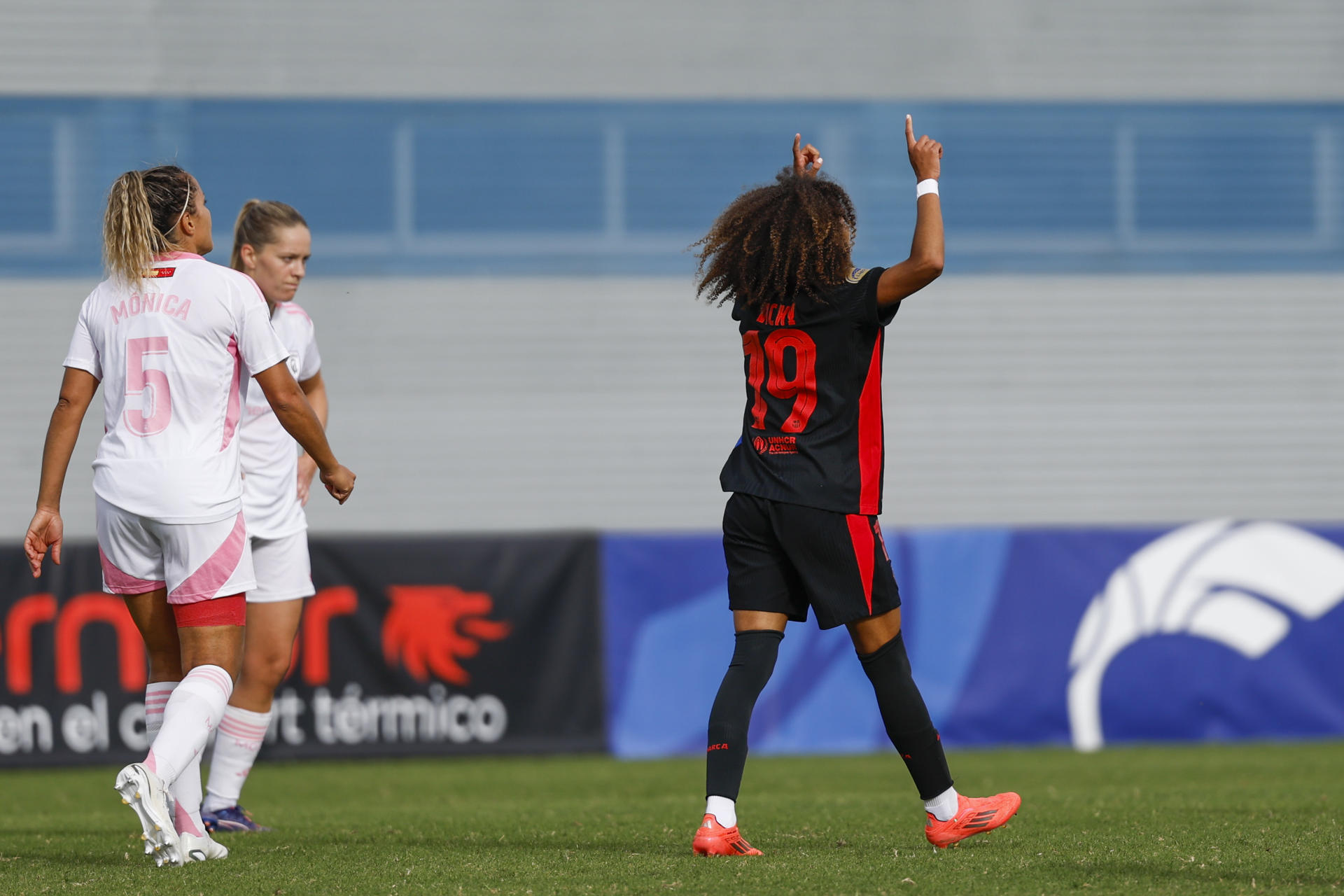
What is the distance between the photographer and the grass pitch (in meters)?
3.27

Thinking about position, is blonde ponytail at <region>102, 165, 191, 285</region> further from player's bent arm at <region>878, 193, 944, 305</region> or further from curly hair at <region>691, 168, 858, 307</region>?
player's bent arm at <region>878, 193, 944, 305</region>

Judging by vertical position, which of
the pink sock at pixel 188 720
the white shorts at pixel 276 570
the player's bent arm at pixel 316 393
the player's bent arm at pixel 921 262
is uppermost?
the player's bent arm at pixel 921 262

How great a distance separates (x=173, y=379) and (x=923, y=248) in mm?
1848

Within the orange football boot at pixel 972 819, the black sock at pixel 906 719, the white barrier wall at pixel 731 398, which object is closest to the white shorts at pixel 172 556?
the black sock at pixel 906 719

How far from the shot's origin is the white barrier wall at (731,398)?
11594 mm

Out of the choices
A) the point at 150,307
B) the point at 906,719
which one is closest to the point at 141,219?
the point at 150,307

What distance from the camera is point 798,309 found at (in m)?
3.63

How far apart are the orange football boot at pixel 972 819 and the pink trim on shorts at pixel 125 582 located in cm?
205

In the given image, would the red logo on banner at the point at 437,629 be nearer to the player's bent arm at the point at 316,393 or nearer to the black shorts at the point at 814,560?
the player's bent arm at the point at 316,393

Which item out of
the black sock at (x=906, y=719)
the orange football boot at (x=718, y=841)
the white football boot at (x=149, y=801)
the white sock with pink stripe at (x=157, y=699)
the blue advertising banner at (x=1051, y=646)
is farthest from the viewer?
the blue advertising banner at (x=1051, y=646)

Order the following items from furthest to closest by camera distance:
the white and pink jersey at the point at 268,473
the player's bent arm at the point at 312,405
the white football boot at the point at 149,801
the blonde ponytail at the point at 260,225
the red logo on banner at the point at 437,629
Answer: the red logo on banner at the point at 437,629, the player's bent arm at the point at 312,405, the blonde ponytail at the point at 260,225, the white and pink jersey at the point at 268,473, the white football boot at the point at 149,801

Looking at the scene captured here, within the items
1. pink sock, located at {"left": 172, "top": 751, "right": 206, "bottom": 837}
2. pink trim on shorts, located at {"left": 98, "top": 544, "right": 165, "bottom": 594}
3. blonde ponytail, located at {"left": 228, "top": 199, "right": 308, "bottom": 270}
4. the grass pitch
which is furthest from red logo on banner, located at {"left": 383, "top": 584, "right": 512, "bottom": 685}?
pink trim on shorts, located at {"left": 98, "top": 544, "right": 165, "bottom": 594}

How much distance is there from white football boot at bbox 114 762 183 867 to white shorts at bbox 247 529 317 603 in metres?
1.15

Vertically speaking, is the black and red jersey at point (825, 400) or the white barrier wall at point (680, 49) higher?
the white barrier wall at point (680, 49)
